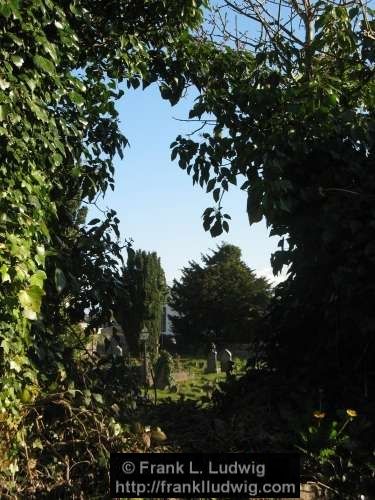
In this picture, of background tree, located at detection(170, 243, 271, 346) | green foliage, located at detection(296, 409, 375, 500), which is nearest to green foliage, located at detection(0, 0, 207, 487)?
green foliage, located at detection(296, 409, 375, 500)

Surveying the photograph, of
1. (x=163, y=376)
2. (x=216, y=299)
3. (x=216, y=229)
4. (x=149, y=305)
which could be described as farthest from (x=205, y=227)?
(x=216, y=299)

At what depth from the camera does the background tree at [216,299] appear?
77.8ft

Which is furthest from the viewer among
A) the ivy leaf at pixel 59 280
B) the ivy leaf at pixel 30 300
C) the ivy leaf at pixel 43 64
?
the ivy leaf at pixel 59 280

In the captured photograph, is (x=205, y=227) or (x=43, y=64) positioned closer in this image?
(x=43, y=64)

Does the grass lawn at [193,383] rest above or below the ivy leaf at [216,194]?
below

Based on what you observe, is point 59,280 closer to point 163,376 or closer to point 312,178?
point 312,178

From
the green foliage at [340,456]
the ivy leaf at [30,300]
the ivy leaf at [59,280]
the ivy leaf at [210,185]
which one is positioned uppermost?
the ivy leaf at [210,185]

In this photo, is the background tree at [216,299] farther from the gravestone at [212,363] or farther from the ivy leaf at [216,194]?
the ivy leaf at [216,194]

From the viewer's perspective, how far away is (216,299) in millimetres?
25109

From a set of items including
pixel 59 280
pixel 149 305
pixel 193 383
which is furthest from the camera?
pixel 149 305

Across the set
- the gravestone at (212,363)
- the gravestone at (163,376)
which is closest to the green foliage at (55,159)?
the gravestone at (163,376)

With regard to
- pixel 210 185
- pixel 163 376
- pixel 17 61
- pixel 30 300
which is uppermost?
pixel 17 61

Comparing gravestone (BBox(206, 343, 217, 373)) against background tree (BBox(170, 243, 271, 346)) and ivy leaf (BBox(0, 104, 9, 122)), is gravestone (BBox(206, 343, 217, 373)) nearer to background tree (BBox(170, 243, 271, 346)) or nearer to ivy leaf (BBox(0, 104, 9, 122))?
background tree (BBox(170, 243, 271, 346))

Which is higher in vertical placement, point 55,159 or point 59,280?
point 55,159
